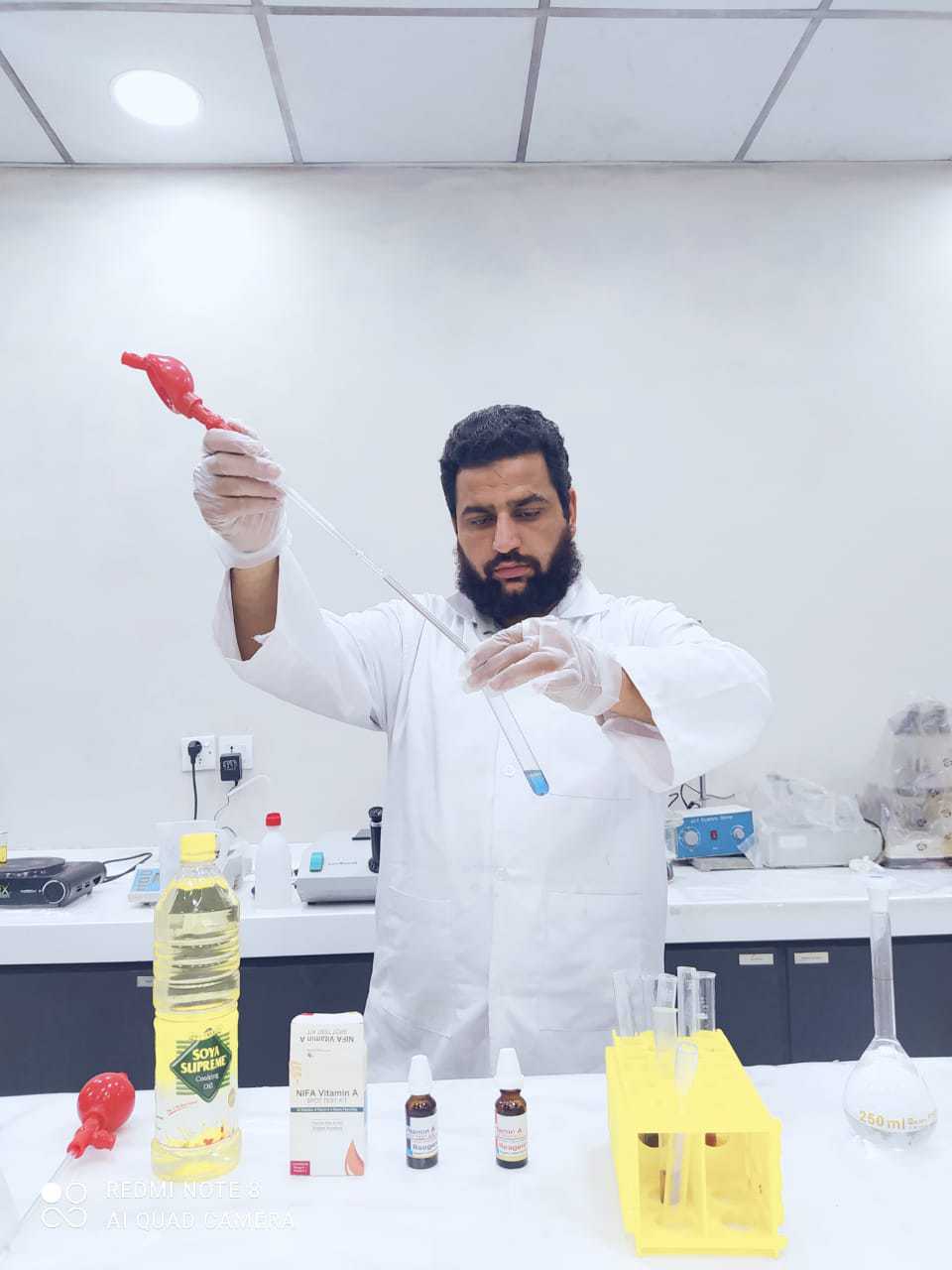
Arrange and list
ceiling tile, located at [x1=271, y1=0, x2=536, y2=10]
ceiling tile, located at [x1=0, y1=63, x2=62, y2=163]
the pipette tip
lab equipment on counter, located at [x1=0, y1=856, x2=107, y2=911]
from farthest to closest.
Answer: ceiling tile, located at [x1=0, y1=63, x2=62, y2=163] < ceiling tile, located at [x1=271, y1=0, x2=536, y2=10] < lab equipment on counter, located at [x1=0, y1=856, x2=107, y2=911] < the pipette tip

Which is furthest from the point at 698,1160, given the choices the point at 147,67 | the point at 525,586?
the point at 147,67

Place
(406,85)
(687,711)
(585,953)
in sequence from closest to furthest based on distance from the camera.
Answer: (687,711) → (585,953) → (406,85)

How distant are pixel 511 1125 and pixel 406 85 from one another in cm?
220

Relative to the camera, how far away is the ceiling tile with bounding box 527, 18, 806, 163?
6.48 feet

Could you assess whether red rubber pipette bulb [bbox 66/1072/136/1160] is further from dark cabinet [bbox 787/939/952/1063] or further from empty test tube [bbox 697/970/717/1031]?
dark cabinet [bbox 787/939/952/1063]

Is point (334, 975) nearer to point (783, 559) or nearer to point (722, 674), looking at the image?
point (722, 674)

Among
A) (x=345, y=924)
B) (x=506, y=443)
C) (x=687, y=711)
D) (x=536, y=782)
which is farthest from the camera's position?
(x=345, y=924)

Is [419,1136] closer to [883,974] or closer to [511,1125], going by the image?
[511,1125]

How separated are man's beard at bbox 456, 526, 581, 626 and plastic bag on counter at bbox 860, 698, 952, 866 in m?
1.04

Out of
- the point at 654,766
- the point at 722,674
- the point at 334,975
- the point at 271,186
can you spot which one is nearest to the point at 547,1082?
the point at 654,766

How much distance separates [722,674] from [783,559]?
135 cm

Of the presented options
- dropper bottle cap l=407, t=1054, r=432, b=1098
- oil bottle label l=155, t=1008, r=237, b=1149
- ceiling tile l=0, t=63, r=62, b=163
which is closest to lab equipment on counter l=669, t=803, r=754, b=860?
dropper bottle cap l=407, t=1054, r=432, b=1098

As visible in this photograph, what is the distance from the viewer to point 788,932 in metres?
1.70

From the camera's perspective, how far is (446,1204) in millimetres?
716
